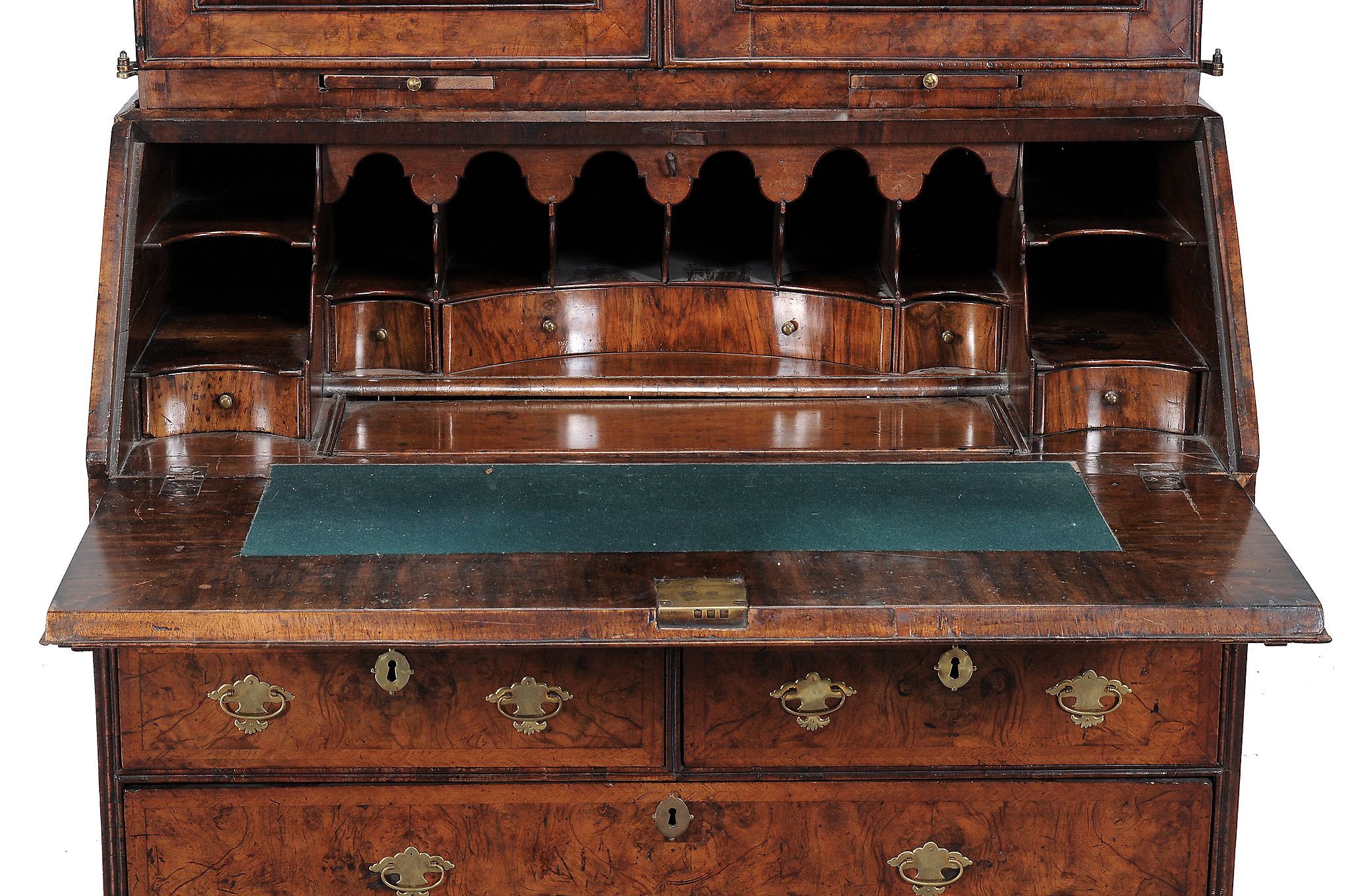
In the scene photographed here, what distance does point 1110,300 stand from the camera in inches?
159

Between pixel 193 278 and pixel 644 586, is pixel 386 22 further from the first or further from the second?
pixel 644 586

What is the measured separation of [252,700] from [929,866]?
1110 millimetres

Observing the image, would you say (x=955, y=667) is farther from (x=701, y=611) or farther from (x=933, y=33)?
(x=933, y=33)

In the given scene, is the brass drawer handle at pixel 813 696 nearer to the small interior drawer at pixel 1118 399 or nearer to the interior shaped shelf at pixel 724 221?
the small interior drawer at pixel 1118 399

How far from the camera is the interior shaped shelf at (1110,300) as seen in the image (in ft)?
12.3

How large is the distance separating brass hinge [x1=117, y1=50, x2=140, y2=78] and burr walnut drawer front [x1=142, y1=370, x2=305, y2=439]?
51 cm

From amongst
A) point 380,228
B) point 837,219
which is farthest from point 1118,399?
point 380,228

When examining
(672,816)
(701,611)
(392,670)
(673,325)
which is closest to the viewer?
(701,611)

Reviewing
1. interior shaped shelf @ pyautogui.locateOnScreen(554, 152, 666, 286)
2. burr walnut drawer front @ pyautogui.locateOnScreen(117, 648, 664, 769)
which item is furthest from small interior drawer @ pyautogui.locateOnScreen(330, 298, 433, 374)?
burr walnut drawer front @ pyautogui.locateOnScreen(117, 648, 664, 769)

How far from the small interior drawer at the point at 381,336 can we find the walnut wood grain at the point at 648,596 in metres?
0.76

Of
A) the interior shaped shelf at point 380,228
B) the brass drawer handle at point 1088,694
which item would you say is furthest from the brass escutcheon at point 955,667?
the interior shaped shelf at point 380,228

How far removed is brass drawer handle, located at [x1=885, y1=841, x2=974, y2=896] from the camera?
3.37 metres

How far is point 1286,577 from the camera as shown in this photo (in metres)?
3.06

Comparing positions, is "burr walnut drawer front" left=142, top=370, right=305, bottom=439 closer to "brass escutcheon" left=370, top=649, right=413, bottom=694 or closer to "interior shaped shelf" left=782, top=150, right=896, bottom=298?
"brass escutcheon" left=370, top=649, right=413, bottom=694
